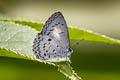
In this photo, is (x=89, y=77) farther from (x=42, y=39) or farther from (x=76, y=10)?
(x=76, y=10)

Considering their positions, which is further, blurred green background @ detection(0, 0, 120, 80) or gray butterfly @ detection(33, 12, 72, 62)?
blurred green background @ detection(0, 0, 120, 80)

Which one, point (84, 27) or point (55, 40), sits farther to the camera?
point (84, 27)

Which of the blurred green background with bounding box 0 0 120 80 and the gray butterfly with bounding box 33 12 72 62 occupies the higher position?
the gray butterfly with bounding box 33 12 72 62

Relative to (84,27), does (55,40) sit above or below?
above

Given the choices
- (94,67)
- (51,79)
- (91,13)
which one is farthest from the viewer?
(91,13)

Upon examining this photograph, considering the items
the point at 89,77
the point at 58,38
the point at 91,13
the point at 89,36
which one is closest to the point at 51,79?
the point at 89,77
